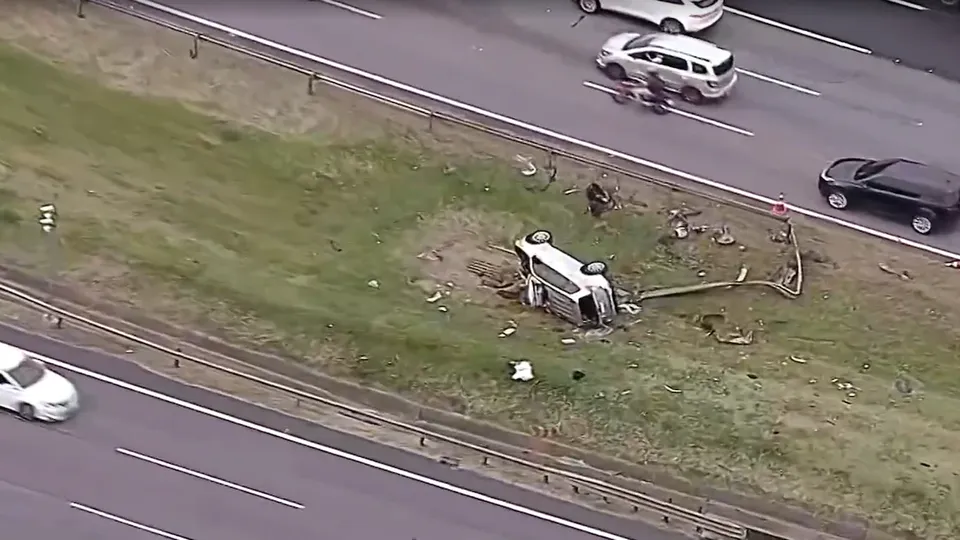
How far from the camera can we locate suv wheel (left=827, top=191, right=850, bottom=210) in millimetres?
39656

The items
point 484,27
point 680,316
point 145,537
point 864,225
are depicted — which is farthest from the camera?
point 484,27

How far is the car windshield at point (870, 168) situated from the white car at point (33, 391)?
1929 centimetres

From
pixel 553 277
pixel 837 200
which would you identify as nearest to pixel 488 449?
pixel 553 277

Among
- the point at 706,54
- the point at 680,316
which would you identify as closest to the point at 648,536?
the point at 680,316

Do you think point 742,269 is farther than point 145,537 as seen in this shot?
Yes

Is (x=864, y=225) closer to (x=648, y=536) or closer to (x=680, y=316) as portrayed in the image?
(x=680, y=316)

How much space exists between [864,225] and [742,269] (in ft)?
12.4

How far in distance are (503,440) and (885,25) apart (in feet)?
61.2

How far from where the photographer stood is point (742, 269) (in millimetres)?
37938

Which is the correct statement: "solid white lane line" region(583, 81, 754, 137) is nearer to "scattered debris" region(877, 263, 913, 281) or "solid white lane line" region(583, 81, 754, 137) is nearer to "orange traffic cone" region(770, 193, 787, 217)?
"orange traffic cone" region(770, 193, 787, 217)

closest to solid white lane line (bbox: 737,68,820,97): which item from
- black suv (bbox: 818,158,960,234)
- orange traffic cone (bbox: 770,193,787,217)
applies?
black suv (bbox: 818,158,960,234)

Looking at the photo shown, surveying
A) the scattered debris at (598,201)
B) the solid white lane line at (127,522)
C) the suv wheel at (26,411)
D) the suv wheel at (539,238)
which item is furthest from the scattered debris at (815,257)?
the suv wheel at (26,411)

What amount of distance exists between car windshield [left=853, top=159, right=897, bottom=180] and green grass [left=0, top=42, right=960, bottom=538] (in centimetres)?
→ 175

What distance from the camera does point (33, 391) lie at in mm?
32312
